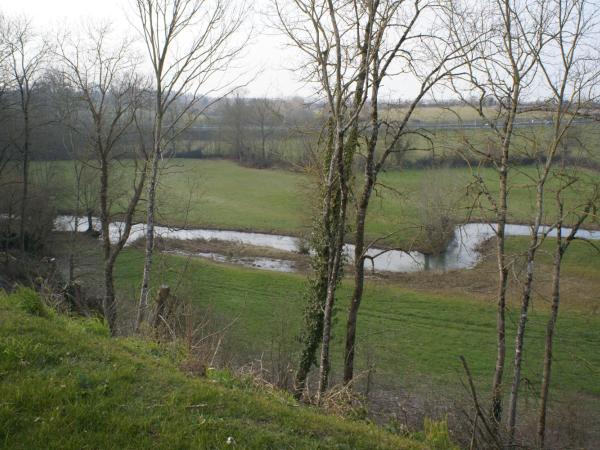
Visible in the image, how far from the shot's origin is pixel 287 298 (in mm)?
23312

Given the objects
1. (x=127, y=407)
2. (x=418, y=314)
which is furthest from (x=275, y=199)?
(x=127, y=407)

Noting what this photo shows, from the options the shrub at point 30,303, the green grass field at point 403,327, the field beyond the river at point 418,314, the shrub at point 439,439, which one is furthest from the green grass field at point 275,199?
the shrub at point 439,439

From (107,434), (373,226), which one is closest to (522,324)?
(107,434)

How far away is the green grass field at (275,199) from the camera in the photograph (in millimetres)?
29547

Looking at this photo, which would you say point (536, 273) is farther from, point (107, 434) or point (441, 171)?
point (107, 434)

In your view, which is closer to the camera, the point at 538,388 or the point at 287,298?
the point at 538,388

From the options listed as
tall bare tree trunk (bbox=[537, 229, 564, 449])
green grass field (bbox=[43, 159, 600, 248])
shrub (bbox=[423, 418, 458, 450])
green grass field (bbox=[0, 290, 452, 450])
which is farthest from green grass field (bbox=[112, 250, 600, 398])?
green grass field (bbox=[0, 290, 452, 450])

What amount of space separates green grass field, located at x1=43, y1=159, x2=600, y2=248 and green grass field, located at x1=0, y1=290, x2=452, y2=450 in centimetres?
1839

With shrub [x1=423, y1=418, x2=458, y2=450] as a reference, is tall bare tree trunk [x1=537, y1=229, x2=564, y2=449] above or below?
below

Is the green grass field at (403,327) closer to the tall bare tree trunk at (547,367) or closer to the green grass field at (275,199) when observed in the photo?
the tall bare tree trunk at (547,367)

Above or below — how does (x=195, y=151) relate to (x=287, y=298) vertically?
above

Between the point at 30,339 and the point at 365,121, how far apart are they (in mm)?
8632

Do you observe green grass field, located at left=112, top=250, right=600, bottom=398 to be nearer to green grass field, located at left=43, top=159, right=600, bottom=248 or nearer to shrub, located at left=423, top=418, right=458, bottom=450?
green grass field, located at left=43, top=159, right=600, bottom=248

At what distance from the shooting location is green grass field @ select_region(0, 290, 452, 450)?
4305mm
